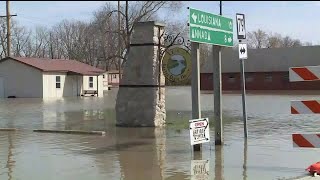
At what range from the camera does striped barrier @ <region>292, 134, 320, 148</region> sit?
8246mm

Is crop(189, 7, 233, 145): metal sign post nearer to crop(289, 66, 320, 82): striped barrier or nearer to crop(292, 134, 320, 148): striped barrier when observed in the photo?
crop(289, 66, 320, 82): striped barrier

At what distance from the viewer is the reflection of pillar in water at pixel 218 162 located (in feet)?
27.7

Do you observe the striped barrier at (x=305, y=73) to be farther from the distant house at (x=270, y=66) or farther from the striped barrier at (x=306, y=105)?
the distant house at (x=270, y=66)

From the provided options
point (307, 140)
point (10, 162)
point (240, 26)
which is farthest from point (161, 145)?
point (307, 140)

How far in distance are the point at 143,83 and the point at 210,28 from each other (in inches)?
230

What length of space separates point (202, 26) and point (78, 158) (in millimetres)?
3756

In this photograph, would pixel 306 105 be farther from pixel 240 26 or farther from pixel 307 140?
pixel 240 26

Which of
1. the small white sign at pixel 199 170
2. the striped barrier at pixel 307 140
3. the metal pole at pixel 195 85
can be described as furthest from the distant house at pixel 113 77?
the striped barrier at pixel 307 140

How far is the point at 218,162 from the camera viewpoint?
381 inches

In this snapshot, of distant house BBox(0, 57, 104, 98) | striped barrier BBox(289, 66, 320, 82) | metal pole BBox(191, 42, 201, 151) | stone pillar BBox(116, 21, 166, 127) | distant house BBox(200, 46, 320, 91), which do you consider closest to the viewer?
striped barrier BBox(289, 66, 320, 82)

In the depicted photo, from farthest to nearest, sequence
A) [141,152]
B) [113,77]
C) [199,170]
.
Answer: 1. [113,77]
2. [141,152]
3. [199,170]

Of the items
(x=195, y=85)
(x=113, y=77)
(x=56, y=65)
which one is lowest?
(x=195, y=85)

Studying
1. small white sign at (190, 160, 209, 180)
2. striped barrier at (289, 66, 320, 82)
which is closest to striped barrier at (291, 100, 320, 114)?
striped barrier at (289, 66, 320, 82)

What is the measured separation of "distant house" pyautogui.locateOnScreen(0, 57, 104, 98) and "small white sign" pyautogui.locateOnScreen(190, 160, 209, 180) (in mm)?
34023
